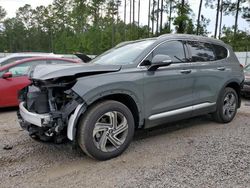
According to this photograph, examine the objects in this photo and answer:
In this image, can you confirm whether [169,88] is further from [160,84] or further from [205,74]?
[205,74]

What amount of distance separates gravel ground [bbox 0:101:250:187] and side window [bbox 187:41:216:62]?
1.39 m

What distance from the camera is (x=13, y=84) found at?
6.61 metres

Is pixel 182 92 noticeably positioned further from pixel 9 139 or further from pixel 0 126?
pixel 0 126

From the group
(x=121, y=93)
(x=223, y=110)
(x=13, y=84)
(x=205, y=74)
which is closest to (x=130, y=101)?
(x=121, y=93)

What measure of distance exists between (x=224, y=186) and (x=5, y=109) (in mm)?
6048

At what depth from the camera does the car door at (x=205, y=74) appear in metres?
4.73

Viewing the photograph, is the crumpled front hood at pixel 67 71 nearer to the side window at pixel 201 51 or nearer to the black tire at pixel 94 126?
the black tire at pixel 94 126

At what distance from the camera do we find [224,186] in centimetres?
289

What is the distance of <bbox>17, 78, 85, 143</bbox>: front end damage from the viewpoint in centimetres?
325

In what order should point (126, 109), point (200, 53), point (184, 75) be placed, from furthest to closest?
point (200, 53)
point (184, 75)
point (126, 109)

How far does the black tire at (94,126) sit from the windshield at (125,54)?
781 mm

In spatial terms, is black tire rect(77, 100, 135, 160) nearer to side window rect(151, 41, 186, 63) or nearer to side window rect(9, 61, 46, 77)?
side window rect(151, 41, 186, 63)

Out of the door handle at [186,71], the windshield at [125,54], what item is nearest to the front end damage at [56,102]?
the windshield at [125,54]

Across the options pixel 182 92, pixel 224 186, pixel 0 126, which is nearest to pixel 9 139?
pixel 0 126
